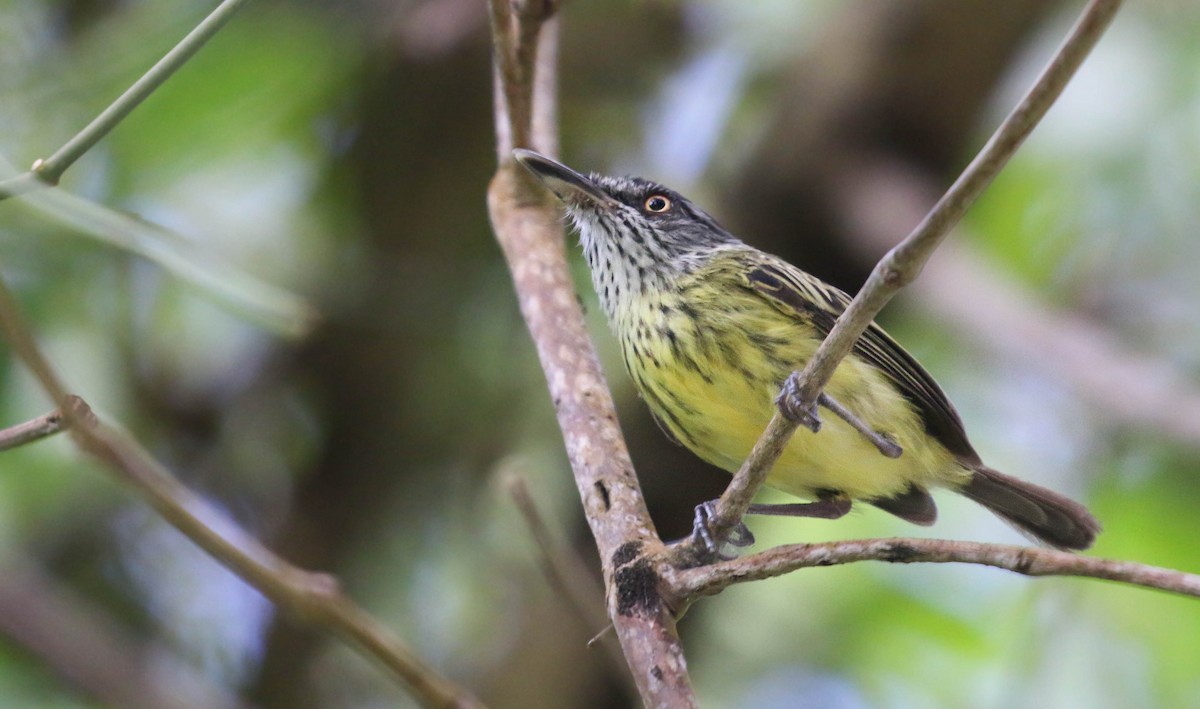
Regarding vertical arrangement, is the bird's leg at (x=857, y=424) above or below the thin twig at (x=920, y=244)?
below

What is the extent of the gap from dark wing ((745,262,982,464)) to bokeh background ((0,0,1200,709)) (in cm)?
71

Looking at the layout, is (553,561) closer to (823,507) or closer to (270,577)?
(270,577)

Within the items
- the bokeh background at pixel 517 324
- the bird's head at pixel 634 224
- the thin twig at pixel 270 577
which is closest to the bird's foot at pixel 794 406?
the thin twig at pixel 270 577

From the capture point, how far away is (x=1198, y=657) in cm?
391

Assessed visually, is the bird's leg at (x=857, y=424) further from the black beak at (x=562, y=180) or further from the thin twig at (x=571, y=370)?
the black beak at (x=562, y=180)

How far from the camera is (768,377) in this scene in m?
3.06

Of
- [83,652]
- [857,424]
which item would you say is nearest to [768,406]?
[857,424]

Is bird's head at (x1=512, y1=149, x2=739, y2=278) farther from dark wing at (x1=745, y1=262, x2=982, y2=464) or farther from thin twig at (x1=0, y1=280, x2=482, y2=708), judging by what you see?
thin twig at (x1=0, y1=280, x2=482, y2=708)

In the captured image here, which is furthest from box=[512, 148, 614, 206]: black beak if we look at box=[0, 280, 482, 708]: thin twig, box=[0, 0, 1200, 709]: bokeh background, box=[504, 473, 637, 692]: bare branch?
box=[0, 280, 482, 708]: thin twig

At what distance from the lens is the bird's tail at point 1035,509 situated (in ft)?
11.2

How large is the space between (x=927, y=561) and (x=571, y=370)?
1.07 m

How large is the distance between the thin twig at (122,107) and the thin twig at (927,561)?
108 cm

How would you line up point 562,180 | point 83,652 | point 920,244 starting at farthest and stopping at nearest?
1. point 562,180
2. point 83,652
3. point 920,244

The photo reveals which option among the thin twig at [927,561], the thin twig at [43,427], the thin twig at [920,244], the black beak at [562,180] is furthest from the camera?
the black beak at [562,180]
